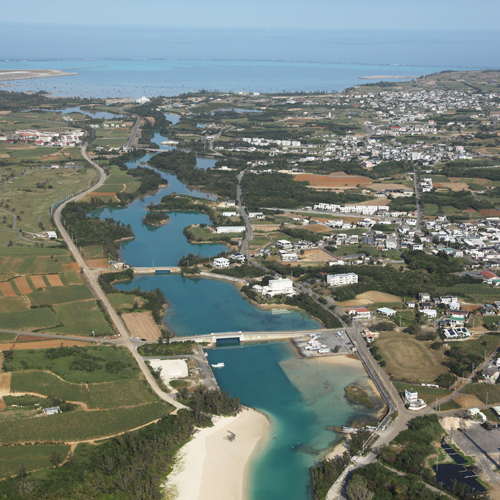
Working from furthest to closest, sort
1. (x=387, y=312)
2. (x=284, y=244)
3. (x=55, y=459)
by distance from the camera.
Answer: (x=284, y=244)
(x=387, y=312)
(x=55, y=459)

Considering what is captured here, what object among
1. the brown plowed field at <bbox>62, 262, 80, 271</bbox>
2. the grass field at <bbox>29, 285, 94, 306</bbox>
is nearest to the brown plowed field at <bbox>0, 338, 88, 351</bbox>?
the grass field at <bbox>29, 285, 94, 306</bbox>

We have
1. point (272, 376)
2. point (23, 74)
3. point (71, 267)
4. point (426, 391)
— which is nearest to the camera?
point (426, 391)

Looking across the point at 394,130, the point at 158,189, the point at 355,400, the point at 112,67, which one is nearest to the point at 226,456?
the point at 355,400

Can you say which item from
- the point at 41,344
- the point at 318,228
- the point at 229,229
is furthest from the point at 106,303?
the point at 318,228

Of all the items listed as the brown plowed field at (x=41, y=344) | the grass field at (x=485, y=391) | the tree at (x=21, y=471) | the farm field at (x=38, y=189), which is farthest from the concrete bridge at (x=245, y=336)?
the farm field at (x=38, y=189)

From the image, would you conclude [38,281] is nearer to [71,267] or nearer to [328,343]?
[71,267]

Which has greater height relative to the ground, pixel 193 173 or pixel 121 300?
pixel 193 173

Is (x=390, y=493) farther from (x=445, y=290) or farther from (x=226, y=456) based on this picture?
(x=445, y=290)

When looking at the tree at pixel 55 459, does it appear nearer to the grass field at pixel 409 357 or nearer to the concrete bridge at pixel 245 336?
the concrete bridge at pixel 245 336
